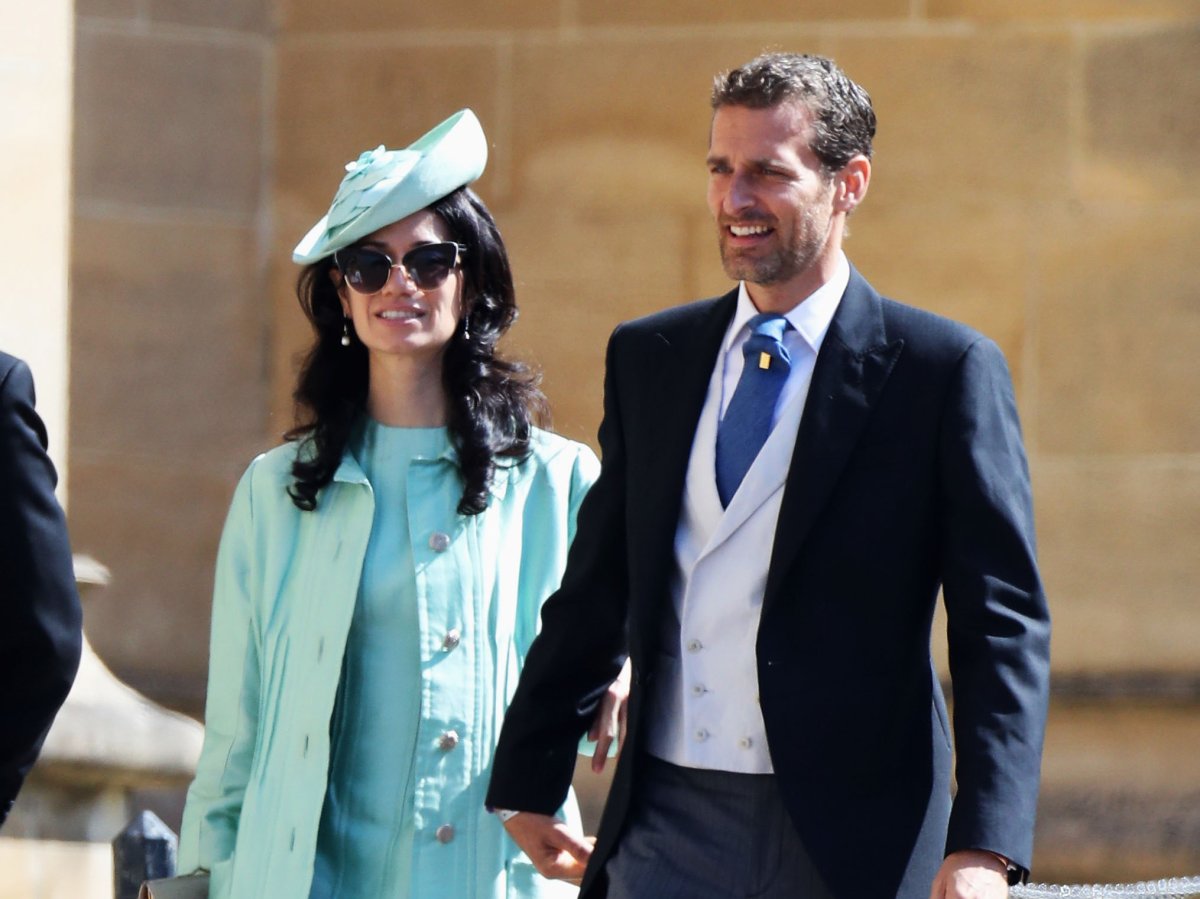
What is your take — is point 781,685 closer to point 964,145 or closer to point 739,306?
point 739,306

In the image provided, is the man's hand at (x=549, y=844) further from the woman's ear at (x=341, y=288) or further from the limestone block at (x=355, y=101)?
the limestone block at (x=355, y=101)

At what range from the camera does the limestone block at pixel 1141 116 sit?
6.74 meters

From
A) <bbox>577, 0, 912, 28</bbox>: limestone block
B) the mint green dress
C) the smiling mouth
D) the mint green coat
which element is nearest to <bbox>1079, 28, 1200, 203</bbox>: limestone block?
<bbox>577, 0, 912, 28</bbox>: limestone block

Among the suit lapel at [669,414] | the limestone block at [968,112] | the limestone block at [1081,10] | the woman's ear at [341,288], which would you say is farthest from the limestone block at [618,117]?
the suit lapel at [669,414]

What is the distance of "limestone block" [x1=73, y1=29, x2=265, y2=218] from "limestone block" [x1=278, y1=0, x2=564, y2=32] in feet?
0.71

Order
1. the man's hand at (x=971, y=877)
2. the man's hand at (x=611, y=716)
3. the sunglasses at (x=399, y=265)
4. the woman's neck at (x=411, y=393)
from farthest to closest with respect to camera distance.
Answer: the woman's neck at (x=411, y=393), the sunglasses at (x=399, y=265), the man's hand at (x=611, y=716), the man's hand at (x=971, y=877)

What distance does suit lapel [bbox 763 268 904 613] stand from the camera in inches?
139

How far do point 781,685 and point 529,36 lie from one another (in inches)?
153

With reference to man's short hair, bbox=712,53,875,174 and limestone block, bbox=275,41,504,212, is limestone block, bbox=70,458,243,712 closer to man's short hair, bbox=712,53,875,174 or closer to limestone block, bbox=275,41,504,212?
limestone block, bbox=275,41,504,212

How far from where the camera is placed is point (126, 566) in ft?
23.9

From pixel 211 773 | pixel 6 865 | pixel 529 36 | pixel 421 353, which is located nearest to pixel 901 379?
pixel 421 353

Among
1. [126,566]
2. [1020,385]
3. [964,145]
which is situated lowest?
[126,566]

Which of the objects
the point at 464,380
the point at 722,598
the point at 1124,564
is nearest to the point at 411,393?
the point at 464,380

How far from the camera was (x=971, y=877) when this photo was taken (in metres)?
3.36
